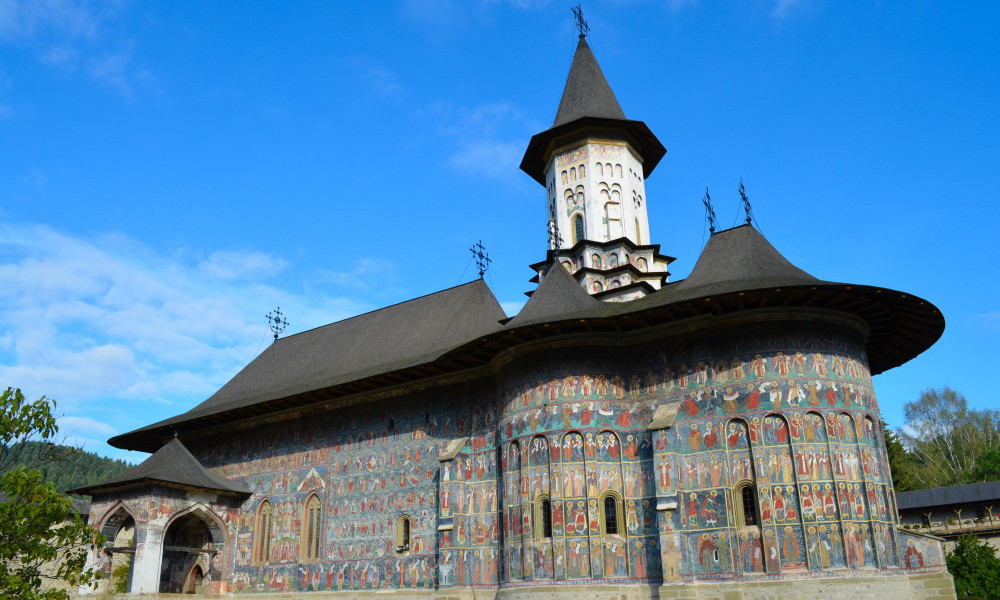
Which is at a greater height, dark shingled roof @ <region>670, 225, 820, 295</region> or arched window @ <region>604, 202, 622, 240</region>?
arched window @ <region>604, 202, 622, 240</region>

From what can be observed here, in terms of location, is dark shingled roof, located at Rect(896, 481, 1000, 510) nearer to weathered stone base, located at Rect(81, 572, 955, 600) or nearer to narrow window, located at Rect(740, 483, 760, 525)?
weathered stone base, located at Rect(81, 572, 955, 600)

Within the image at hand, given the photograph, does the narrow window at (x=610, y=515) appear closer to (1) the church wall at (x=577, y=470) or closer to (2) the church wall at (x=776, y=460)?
(1) the church wall at (x=577, y=470)

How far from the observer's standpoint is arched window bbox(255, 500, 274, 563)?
2202 centimetres

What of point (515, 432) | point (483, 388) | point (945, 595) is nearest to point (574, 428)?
point (515, 432)

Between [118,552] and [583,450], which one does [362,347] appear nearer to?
[118,552]

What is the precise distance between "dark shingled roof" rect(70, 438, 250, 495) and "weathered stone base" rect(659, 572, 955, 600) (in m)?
13.3

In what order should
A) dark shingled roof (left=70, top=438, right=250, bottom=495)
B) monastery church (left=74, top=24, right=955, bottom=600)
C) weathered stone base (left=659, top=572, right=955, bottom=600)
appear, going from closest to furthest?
weathered stone base (left=659, top=572, right=955, bottom=600) < monastery church (left=74, top=24, right=955, bottom=600) < dark shingled roof (left=70, top=438, right=250, bottom=495)

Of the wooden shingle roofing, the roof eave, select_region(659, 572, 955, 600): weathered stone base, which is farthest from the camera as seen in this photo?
the roof eave

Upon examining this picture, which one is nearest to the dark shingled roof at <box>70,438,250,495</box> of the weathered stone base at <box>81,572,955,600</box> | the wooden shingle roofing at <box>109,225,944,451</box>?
the wooden shingle roofing at <box>109,225,944,451</box>

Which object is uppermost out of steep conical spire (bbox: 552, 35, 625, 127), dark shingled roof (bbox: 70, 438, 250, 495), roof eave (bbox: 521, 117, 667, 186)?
steep conical spire (bbox: 552, 35, 625, 127)

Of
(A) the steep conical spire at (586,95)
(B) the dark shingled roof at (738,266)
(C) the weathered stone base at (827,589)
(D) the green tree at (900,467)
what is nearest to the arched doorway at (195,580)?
(C) the weathered stone base at (827,589)

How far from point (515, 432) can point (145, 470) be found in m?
10.8

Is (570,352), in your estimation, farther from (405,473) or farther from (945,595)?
(945,595)

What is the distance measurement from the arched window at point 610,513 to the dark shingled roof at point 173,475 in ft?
38.4
